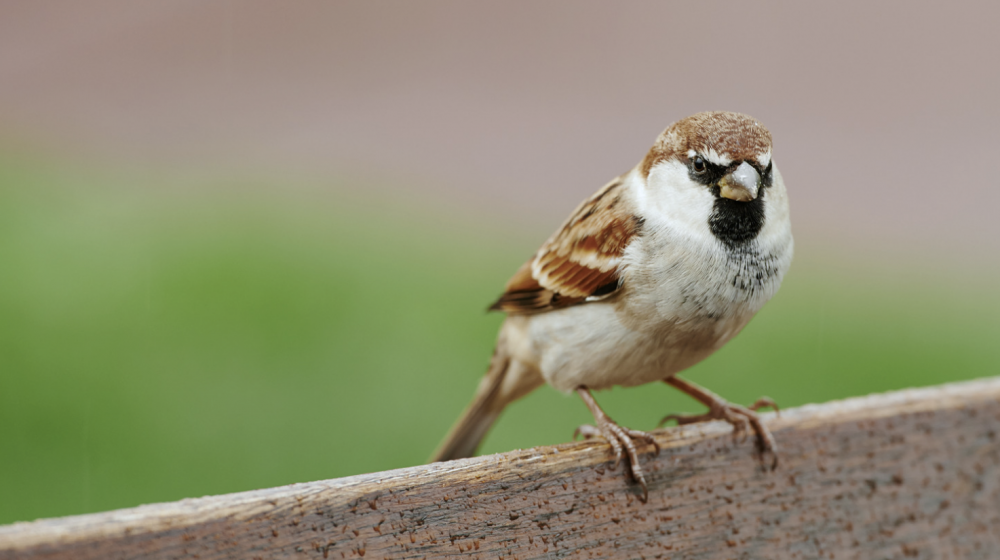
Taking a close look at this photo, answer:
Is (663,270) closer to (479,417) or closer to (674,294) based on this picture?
(674,294)

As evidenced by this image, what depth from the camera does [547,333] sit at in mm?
1553

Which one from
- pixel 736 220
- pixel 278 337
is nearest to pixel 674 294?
pixel 736 220

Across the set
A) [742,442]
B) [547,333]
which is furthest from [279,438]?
[742,442]

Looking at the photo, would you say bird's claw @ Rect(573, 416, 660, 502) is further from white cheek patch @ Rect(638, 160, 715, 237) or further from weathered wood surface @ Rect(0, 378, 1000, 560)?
white cheek patch @ Rect(638, 160, 715, 237)

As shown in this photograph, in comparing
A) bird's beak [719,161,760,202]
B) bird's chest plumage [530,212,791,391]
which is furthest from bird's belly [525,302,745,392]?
bird's beak [719,161,760,202]

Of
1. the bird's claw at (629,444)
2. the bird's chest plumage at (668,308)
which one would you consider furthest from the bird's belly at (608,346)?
the bird's claw at (629,444)

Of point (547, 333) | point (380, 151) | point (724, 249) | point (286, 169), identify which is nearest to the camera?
point (724, 249)

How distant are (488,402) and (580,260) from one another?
15.7 inches

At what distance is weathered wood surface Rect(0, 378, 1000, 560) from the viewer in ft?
3.23

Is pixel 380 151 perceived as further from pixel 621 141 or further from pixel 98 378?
pixel 98 378

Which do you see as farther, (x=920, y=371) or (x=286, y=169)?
(x=286, y=169)

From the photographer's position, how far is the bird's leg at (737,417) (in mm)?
1396

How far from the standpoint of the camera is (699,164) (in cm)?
126

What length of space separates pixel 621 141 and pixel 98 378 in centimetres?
267
